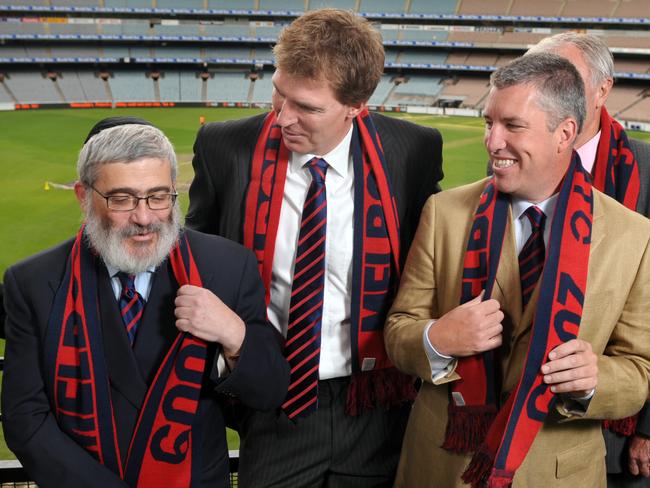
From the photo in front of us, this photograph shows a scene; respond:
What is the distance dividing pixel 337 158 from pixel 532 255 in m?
0.88

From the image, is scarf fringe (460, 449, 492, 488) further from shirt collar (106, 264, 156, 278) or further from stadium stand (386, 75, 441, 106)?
stadium stand (386, 75, 441, 106)

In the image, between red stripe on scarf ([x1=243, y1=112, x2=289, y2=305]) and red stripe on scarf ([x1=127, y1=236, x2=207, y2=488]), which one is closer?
red stripe on scarf ([x1=127, y1=236, x2=207, y2=488])

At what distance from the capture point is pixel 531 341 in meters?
2.10

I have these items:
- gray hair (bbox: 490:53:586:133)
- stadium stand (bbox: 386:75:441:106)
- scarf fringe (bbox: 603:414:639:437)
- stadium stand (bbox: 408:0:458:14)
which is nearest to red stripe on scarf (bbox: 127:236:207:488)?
gray hair (bbox: 490:53:586:133)

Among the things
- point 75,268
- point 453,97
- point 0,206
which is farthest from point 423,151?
point 453,97

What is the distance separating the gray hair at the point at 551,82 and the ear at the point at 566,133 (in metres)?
0.01

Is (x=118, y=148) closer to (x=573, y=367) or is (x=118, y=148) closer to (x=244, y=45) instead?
(x=573, y=367)

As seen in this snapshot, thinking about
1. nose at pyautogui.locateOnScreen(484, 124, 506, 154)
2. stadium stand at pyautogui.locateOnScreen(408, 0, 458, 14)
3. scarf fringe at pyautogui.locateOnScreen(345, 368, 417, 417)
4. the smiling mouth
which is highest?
stadium stand at pyautogui.locateOnScreen(408, 0, 458, 14)

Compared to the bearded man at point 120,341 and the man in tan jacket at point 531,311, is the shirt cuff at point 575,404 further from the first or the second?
the bearded man at point 120,341

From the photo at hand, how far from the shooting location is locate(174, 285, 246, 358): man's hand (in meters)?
2.10

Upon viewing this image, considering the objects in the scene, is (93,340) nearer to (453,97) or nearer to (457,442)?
(457,442)

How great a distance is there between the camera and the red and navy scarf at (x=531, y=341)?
209 centimetres

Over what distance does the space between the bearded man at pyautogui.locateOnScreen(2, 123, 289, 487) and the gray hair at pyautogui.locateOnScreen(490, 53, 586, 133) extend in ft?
3.83

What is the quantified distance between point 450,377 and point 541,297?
0.40 m
